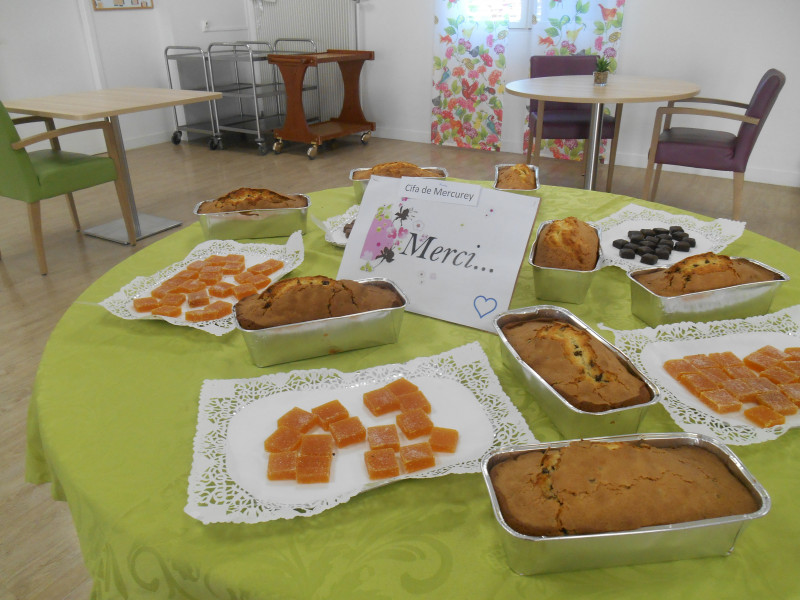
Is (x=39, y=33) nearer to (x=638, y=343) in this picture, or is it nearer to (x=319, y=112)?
(x=319, y=112)

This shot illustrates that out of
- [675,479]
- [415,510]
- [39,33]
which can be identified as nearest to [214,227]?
[415,510]

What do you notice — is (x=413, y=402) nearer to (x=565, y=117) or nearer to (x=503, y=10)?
(x=565, y=117)

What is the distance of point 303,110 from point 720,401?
15.9 ft

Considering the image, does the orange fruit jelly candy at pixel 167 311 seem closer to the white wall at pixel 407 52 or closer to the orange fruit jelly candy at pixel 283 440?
the orange fruit jelly candy at pixel 283 440

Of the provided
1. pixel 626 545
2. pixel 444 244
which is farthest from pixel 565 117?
pixel 626 545

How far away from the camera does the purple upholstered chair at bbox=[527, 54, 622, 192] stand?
12.0 ft

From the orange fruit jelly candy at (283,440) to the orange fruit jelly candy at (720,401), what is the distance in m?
0.54

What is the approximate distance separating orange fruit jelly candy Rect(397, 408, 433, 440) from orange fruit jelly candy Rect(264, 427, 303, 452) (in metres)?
0.13

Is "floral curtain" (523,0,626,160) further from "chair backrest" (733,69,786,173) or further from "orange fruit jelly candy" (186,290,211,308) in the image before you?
"orange fruit jelly candy" (186,290,211,308)

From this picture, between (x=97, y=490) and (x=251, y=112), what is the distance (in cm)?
606

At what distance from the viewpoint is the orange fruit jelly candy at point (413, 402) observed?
76 cm

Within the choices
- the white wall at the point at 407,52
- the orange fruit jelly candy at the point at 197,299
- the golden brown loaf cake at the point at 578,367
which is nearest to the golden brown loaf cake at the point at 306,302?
the orange fruit jelly candy at the point at 197,299

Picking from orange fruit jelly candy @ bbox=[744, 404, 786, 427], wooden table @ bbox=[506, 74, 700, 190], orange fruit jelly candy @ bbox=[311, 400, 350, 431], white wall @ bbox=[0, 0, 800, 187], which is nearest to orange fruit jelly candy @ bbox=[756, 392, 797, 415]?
orange fruit jelly candy @ bbox=[744, 404, 786, 427]

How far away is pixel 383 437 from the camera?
2.30ft
